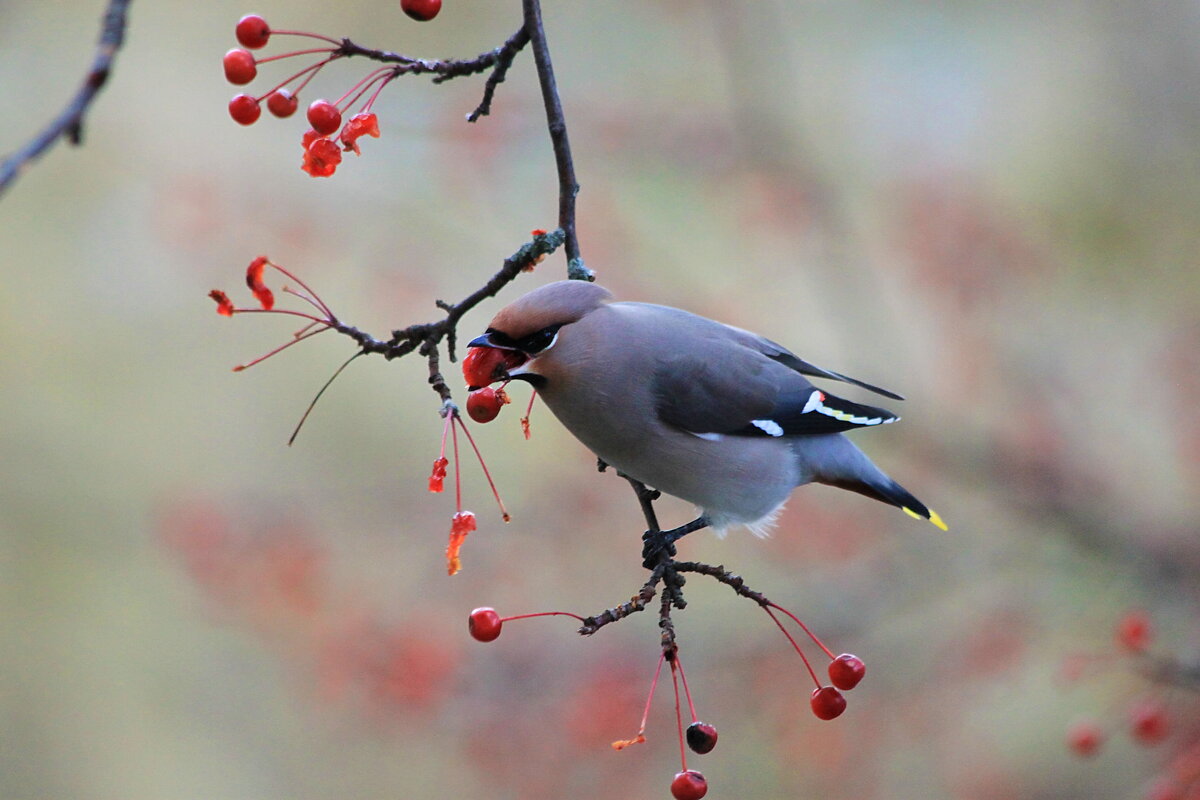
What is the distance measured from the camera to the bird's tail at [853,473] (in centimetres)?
329

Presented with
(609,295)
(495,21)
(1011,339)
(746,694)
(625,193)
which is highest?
(495,21)

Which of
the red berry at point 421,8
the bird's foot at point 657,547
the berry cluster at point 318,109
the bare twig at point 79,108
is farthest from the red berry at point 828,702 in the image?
the bare twig at point 79,108

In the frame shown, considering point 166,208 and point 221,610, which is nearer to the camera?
point 221,610

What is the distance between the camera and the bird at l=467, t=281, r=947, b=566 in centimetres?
266

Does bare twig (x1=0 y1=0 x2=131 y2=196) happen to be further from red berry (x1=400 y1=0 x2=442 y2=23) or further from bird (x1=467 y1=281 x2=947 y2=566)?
bird (x1=467 y1=281 x2=947 y2=566)

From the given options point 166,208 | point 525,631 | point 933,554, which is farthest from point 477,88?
point 933,554

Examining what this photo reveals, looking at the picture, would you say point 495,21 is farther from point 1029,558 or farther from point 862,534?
point 1029,558

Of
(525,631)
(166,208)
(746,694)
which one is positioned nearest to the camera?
(746,694)

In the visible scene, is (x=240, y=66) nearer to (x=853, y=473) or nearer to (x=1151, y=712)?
(x=853, y=473)

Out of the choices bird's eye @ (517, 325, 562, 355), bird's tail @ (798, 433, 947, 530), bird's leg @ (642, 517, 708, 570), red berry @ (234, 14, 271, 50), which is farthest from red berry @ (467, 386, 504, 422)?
bird's tail @ (798, 433, 947, 530)

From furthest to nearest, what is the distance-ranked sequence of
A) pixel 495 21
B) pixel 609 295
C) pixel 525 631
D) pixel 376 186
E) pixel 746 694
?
pixel 495 21 < pixel 376 186 < pixel 525 631 < pixel 746 694 < pixel 609 295

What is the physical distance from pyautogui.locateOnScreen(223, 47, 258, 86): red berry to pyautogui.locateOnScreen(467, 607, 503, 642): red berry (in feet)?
3.71

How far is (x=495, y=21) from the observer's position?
7.73 m

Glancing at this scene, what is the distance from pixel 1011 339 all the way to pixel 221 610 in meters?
→ 4.58
